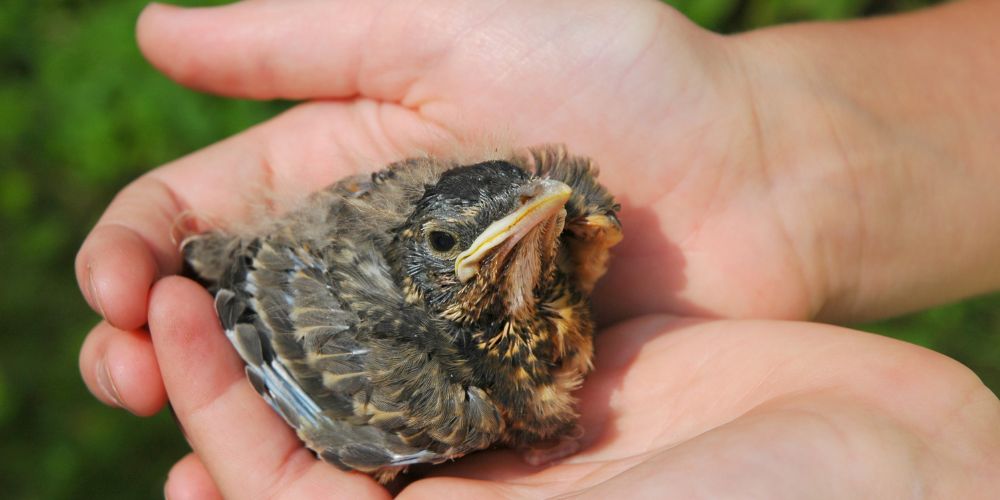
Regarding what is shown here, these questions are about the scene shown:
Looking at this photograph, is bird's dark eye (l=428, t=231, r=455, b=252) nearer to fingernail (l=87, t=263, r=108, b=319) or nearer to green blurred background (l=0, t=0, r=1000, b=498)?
fingernail (l=87, t=263, r=108, b=319)

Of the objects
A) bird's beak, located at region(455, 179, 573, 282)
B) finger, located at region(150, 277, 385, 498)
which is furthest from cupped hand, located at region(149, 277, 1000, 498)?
bird's beak, located at region(455, 179, 573, 282)

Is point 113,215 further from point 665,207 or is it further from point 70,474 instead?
point 665,207

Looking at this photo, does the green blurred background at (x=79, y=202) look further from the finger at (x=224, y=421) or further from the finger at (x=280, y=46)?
the finger at (x=224, y=421)

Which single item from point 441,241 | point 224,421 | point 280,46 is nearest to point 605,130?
point 441,241

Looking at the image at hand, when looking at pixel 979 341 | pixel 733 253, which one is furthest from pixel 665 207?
pixel 979 341

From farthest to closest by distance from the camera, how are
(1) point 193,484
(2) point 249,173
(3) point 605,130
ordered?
(2) point 249,173, (3) point 605,130, (1) point 193,484

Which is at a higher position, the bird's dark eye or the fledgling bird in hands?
the bird's dark eye

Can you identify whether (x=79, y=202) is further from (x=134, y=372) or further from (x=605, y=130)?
(x=605, y=130)
